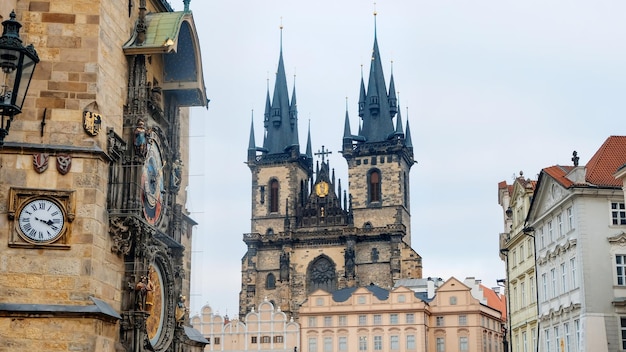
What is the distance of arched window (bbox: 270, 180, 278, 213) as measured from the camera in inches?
3499

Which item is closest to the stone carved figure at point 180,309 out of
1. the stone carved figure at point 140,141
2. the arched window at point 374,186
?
the stone carved figure at point 140,141

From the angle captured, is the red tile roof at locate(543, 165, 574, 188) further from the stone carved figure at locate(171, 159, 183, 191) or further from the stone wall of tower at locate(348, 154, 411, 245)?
the stone wall of tower at locate(348, 154, 411, 245)

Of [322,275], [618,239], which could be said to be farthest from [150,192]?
[322,275]

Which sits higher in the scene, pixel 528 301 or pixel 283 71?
pixel 283 71

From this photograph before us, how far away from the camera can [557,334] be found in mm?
33188

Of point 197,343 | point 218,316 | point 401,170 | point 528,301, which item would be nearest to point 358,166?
point 401,170

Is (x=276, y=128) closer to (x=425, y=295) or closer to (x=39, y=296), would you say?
(x=425, y=295)

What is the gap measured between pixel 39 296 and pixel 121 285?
1.66m

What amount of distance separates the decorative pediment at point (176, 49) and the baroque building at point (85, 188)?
0.13ft

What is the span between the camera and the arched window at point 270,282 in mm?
84875

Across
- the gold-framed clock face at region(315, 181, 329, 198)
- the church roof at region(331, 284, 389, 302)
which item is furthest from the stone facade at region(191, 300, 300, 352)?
the gold-framed clock face at region(315, 181, 329, 198)

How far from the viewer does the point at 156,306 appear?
1609 centimetres

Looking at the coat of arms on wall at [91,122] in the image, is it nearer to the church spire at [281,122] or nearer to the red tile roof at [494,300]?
the red tile roof at [494,300]

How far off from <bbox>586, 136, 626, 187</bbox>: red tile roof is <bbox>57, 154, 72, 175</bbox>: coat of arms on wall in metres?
21.8
